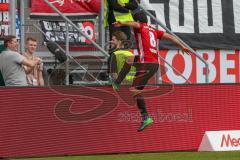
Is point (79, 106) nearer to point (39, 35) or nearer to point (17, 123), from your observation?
point (17, 123)

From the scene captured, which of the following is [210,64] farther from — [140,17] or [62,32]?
[140,17]

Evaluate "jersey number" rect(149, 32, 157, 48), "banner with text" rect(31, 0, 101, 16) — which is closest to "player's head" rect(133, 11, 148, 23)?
"jersey number" rect(149, 32, 157, 48)

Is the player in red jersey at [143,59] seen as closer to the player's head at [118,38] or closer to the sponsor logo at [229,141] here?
the player's head at [118,38]

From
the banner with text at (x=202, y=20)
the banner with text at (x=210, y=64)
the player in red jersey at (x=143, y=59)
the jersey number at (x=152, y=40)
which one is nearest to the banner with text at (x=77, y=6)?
the player in red jersey at (x=143, y=59)

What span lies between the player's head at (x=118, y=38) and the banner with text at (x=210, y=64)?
5393 millimetres

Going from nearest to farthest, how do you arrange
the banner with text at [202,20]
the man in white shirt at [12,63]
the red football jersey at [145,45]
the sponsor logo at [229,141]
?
the man in white shirt at [12,63]
the red football jersey at [145,45]
the sponsor logo at [229,141]
the banner with text at [202,20]

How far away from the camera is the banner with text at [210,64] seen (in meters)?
19.8

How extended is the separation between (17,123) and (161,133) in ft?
9.31

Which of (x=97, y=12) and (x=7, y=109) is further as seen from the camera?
(x=97, y=12)

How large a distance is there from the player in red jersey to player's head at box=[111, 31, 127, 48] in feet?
0.83

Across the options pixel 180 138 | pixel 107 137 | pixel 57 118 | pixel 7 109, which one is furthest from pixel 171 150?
pixel 7 109

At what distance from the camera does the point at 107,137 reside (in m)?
14.3

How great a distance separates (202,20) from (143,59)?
6831 mm

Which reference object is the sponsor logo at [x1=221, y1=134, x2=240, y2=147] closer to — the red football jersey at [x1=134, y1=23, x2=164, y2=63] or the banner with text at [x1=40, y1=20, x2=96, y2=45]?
the red football jersey at [x1=134, y1=23, x2=164, y2=63]
